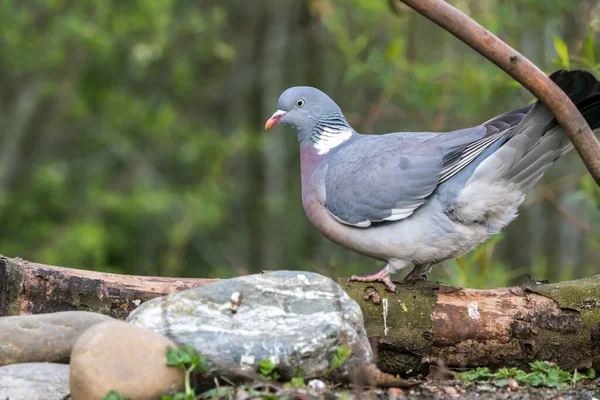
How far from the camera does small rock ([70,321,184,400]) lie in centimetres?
319

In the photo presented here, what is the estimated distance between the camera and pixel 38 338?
3.80m

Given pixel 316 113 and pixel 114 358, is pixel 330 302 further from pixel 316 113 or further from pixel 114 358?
pixel 316 113

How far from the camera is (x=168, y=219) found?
11672 millimetres

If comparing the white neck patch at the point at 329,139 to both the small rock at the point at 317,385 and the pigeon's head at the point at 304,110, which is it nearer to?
the pigeon's head at the point at 304,110

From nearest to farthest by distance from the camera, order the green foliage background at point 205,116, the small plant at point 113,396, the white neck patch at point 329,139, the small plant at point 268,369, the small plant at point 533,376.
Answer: the small plant at point 113,396 < the small plant at point 268,369 < the small plant at point 533,376 < the white neck patch at point 329,139 < the green foliage background at point 205,116

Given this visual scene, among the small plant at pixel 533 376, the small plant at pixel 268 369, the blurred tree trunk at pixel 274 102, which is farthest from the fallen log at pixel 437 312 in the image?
the blurred tree trunk at pixel 274 102

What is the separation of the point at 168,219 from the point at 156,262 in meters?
0.87

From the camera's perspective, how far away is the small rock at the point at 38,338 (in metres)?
3.78

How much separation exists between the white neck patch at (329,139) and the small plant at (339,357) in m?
1.86

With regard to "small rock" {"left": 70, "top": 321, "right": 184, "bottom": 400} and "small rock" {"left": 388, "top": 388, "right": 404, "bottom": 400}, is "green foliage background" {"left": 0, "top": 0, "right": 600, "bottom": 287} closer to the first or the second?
"small rock" {"left": 388, "top": 388, "right": 404, "bottom": 400}

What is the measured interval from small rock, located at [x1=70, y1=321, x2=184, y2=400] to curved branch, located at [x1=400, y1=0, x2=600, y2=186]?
1.85m

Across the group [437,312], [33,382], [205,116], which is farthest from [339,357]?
[205,116]

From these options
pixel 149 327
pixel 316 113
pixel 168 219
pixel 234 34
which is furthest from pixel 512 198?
pixel 234 34

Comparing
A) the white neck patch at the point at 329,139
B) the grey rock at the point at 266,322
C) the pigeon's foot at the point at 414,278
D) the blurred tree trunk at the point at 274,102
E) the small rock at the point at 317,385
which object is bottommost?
the small rock at the point at 317,385
